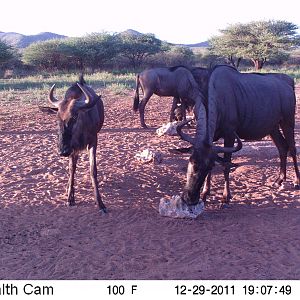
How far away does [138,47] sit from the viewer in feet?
141

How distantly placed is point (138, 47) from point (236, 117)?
3774 centimetres

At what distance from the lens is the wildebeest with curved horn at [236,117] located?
555 cm

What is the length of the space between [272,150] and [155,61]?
126 feet

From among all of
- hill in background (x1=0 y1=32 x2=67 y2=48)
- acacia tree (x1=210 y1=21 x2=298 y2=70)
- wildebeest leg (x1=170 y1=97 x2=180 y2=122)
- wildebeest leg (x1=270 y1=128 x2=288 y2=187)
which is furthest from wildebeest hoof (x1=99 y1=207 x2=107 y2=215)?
hill in background (x1=0 y1=32 x2=67 y2=48)

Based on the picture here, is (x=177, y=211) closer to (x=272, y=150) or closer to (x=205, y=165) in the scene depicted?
(x=205, y=165)

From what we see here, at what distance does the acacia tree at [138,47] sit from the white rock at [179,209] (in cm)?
3806

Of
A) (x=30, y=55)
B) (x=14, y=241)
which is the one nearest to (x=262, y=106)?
(x=14, y=241)

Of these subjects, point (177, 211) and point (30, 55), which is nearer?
point (177, 211)

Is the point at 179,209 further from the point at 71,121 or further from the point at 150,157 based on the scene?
the point at 150,157

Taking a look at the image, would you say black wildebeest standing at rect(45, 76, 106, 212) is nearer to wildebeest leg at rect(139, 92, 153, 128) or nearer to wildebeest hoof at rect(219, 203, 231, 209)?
wildebeest hoof at rect(219, 203, 231, 209)

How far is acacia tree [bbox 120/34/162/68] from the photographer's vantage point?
141 ft

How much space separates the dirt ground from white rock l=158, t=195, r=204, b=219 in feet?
0.29
